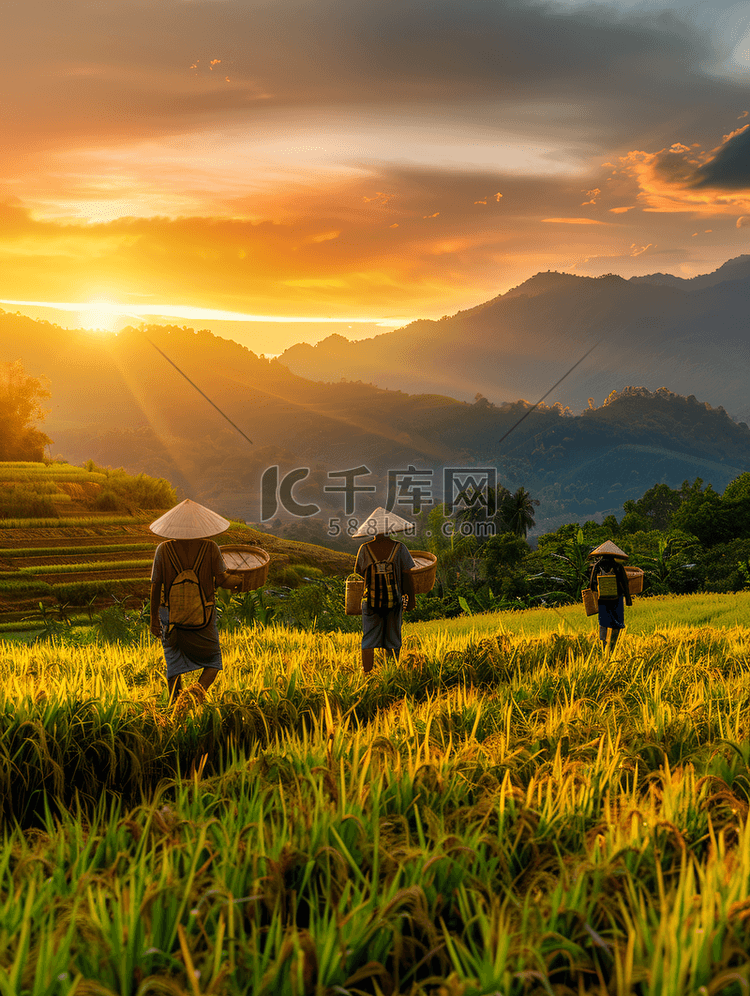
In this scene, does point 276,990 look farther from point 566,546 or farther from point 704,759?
point 566,546

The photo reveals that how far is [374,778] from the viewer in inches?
148

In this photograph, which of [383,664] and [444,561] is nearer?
[383,664]

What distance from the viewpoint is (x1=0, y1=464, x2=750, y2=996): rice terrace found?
2445 mm

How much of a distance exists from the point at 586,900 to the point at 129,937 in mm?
1825

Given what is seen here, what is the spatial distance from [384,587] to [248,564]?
1.67 meters

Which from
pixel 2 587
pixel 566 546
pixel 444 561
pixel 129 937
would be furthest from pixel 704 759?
pixel 444 561

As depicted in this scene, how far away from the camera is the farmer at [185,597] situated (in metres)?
6.66

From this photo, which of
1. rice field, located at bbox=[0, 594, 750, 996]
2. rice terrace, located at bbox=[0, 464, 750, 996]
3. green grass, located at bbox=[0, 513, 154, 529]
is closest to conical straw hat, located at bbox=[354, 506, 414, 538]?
rice terrace, located at bbox=[0, 464, 750, 996]

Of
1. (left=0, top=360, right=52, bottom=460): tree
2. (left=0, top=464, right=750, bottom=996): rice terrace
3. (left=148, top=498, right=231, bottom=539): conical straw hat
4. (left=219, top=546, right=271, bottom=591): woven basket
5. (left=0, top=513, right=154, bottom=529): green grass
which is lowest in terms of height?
(left=0, top=513, right=154, bottom=529): green grass

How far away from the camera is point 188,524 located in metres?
6.73

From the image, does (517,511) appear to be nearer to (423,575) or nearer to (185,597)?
(423,575)

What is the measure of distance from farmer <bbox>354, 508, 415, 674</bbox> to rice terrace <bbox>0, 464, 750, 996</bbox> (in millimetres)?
1057

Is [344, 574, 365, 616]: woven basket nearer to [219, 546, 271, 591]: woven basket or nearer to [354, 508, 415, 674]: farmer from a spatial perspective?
[354, 508, 415, 674]: farmer

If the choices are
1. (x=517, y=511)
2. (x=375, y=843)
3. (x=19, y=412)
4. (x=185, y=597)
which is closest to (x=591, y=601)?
(x=185, y=597)
